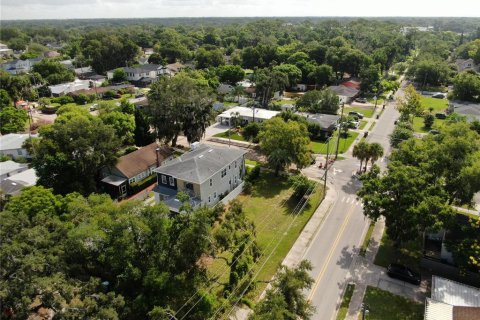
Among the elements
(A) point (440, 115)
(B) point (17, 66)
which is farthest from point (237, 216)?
(B) point (17, 66)

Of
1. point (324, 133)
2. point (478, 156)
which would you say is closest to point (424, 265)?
point (478, 156)

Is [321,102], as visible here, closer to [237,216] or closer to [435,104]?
[435,104]

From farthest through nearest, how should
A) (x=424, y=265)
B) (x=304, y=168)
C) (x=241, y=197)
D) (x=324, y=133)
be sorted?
(x=324, y=133), (x=304, y=168), (x=241, y=197), (x=424, y=265)

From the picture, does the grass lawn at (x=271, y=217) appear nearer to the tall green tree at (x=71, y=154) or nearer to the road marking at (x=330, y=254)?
the road marking at (x=330, y=254)

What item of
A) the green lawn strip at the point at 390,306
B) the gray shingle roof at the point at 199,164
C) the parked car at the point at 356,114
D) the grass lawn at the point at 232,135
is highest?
the gray shingle roof at the point at 199,164

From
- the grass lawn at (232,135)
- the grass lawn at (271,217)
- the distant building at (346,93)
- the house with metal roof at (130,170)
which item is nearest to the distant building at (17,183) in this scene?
the house with metal roof at (130,170)

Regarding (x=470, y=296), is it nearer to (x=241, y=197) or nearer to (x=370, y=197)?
(x=370, y=197)
